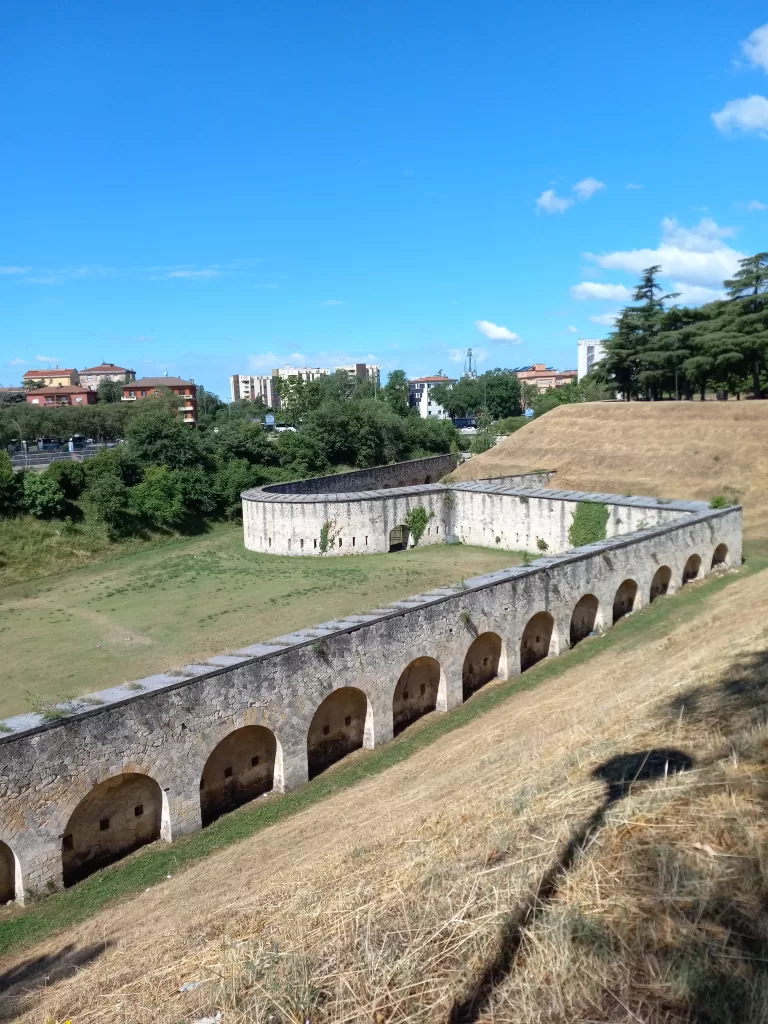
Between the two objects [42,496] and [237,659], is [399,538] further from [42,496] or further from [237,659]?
[237,659]

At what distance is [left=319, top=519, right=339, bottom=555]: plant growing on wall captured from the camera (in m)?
30.1

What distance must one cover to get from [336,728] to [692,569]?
48.3 feet

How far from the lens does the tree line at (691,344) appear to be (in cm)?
4084

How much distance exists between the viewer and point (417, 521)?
31.2 metres

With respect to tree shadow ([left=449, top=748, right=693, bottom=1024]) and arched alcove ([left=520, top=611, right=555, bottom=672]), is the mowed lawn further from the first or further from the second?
tree shadow ([left=449, top=748, right=693, bottom=1024])

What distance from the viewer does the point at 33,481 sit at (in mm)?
31781

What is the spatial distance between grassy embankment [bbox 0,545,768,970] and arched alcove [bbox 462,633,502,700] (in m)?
0.26

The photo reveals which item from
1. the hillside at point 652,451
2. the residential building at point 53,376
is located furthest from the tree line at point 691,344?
the residential building at point 53,376

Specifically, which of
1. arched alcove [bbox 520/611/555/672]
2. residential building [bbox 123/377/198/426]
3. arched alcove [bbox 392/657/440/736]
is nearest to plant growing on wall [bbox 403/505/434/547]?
arched alcove [bbox 520/611/555/672]

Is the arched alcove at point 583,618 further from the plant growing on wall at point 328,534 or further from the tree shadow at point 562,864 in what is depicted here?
the plant growing on wall at point 328,534

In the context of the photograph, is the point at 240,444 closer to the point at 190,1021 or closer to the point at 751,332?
the point at 751,332

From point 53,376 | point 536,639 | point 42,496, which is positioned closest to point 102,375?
point 53,376

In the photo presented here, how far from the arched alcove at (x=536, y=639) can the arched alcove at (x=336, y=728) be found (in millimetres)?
4950

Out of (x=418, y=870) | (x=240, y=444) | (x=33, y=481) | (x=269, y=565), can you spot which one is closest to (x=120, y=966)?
(x=418, y=870)
